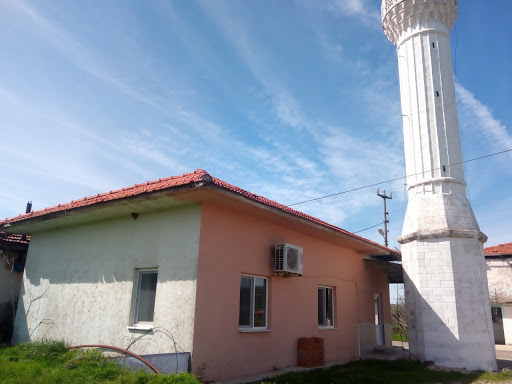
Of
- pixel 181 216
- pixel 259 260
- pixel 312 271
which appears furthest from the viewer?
pixel 312 271

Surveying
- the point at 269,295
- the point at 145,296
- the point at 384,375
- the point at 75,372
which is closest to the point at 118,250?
the point at 145,296

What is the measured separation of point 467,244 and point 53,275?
11912 millimetres

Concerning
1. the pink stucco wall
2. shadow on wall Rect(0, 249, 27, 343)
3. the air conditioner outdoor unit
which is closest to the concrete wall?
the pink stucco wall

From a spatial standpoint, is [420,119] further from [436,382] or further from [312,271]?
[436,382]

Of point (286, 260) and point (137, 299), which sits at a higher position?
point (286, 260)

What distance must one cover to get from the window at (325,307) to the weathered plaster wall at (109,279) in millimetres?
5357

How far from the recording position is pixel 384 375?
9258mm

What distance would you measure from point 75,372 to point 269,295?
15.0 ft

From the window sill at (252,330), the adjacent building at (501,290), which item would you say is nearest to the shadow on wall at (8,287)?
the window sill at (252,330)

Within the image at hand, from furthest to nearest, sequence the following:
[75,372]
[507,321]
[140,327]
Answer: [507,321], [140,327], [75,372]

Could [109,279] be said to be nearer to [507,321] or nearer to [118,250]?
[118,250]

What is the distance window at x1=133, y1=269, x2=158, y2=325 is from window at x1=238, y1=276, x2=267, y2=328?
1.90 meters

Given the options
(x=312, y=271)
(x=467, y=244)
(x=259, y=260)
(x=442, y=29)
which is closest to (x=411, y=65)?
(x=442, y=29)

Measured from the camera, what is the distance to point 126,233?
30.3ft
